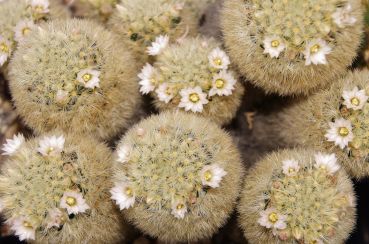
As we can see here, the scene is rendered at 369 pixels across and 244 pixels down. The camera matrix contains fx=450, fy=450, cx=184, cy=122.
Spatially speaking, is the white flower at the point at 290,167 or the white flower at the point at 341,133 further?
the white flower at the point at 341,133

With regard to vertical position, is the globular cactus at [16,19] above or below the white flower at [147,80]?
above

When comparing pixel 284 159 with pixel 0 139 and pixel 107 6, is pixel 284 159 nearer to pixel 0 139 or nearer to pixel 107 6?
pixel 107 6

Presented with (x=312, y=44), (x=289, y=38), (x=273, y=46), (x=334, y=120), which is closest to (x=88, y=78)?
(x=273, y=46)

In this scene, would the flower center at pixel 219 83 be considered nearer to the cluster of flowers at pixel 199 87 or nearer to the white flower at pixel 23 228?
the cluster of flowers at pixel 199 87

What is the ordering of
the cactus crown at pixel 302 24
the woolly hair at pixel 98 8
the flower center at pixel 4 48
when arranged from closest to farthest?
the cactus crown at pixel 302 24 → the flower center at pixel 4 48 → the woolly hair at pixel 98 8

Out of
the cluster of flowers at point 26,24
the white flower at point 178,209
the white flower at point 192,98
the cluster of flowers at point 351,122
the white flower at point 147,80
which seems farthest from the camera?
the cluster of flowers at point 26,24

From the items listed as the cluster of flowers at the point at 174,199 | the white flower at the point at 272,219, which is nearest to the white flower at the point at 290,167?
the white flower at the point at 272,219

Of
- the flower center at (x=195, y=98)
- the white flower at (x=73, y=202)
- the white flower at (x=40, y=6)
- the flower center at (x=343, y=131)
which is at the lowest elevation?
the white flower at (x=73, y=202)

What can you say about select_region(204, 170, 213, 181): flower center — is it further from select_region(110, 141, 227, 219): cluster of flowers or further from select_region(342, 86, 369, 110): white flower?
select_region(342, 86, 369, 110): white flower
